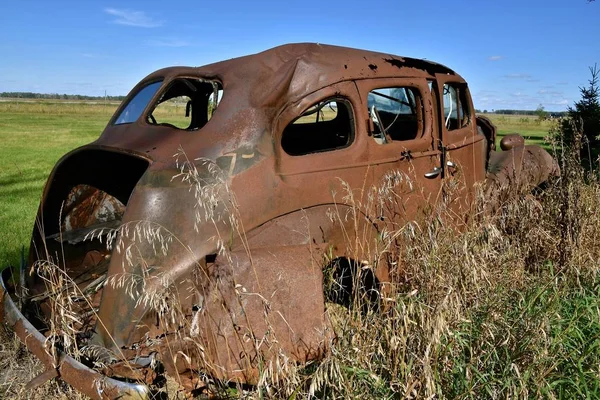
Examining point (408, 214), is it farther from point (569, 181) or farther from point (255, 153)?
point (569, 181)

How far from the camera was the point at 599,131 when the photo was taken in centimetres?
1496

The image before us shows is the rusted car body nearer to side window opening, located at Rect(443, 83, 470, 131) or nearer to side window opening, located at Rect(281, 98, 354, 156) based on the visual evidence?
side window opening, located at Rect(443, 83, 470, 131)

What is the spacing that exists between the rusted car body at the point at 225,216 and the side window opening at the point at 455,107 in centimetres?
41

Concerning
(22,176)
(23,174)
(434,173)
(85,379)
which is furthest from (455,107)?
(23,174)

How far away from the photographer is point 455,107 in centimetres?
507

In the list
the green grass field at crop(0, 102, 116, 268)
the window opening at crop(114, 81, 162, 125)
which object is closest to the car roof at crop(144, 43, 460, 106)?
the window opening at crop(114, 81, 162, 125)

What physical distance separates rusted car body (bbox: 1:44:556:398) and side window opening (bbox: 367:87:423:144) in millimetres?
20

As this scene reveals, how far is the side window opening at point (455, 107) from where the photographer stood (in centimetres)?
498

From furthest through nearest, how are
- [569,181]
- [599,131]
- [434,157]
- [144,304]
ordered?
[599,131], [569,181], [434,157], [144,304]

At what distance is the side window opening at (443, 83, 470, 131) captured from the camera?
4.98m

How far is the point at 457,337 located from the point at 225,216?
1.39 m

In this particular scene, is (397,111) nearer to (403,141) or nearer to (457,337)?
(403,141)

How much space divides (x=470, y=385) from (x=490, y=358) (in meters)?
0.32

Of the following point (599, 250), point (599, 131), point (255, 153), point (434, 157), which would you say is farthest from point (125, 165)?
point (599, 131)
